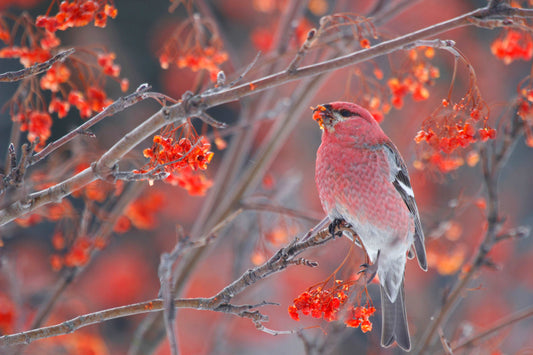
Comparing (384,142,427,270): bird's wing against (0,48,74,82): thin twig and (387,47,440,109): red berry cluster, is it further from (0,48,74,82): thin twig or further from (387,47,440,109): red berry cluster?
(0,48,74,82): thin twig

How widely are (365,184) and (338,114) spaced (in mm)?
313

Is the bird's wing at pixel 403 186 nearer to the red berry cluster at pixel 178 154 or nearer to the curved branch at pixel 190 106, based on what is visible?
the curved branch at pixel 190 106

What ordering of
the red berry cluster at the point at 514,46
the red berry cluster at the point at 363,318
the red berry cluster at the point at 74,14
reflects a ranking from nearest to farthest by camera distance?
the red berry cluster at the point at 363,318 → the red berry cluster at the point at 74,14 → the red berry cluster at the point at 514,46

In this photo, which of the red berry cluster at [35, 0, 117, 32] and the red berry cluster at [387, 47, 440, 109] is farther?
the red berry cluster at [387, 47, 440, 109]

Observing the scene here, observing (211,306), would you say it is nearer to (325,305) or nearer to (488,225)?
(325,305)

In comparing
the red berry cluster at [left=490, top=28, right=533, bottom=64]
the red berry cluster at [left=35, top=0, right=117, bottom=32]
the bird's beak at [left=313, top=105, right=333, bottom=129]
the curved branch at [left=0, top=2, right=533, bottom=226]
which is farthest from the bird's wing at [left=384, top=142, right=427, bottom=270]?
the red berry cluster at [left=35, top=0, right=117, bottom=32]

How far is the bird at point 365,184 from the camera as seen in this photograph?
2.07 m

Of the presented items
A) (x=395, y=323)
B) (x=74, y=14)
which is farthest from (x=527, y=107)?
(x=74, y=14)

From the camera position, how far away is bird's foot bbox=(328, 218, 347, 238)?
5.68 feet

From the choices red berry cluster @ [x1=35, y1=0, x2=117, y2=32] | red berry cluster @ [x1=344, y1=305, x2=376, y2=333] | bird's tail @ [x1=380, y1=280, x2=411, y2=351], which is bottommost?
bird's tail @ [x1=380, y1=280, x2=411, y2=351]

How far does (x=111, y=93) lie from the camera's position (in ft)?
22.6

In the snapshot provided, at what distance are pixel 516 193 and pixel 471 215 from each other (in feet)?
2.63

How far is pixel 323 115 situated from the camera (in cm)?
208

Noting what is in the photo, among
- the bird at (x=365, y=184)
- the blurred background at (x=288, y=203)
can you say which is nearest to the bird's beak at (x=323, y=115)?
the bird at (x=365, y=184)
